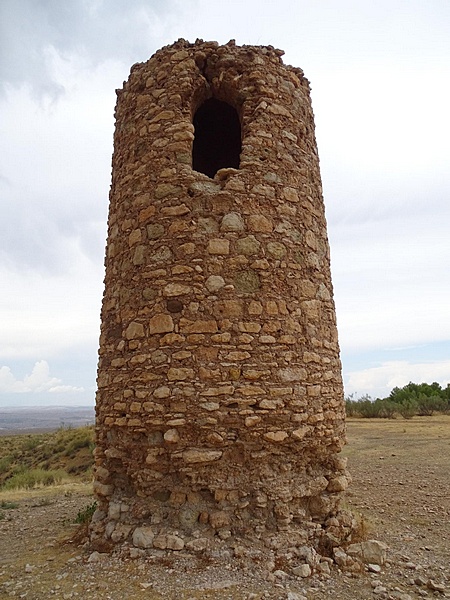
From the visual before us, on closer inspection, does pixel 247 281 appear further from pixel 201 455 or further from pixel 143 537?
pixel 143 537

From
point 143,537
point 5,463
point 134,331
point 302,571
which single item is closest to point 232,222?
point 134,331

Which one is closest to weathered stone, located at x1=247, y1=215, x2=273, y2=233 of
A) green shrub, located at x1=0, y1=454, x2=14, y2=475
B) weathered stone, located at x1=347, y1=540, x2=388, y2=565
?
weathered stone, located at x1=347, y1=540, x2=388, y2=565

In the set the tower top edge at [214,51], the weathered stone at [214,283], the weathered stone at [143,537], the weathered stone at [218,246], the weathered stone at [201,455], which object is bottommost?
the weathered stone at [143,537]

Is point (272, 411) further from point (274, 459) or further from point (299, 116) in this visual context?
point (299, 116)

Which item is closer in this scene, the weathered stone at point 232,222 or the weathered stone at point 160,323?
the weathered stone at point 160,323

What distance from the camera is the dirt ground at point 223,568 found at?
11.6 feet

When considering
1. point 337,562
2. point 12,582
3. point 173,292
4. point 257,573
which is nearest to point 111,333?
point 173,292

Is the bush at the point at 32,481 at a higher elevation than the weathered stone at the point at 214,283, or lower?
lower

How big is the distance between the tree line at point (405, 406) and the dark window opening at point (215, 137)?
53.0 ft

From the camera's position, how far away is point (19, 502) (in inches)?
310

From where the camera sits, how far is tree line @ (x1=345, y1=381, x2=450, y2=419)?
2071 centimetres

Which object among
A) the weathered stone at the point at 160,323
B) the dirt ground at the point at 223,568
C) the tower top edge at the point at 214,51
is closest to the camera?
the dirt ground at the point at 223,568

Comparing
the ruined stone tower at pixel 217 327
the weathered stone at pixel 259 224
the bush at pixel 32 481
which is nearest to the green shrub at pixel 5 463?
the bush at pixel 32 481

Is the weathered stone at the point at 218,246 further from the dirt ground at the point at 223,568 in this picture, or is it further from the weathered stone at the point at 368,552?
the weathered stone at the point at 368,552
